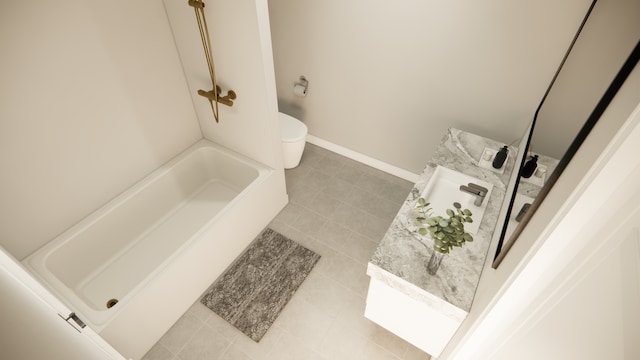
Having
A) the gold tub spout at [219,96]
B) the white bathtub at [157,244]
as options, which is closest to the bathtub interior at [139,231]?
the white bathtub at [157,244]

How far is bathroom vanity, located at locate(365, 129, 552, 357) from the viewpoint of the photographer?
139cm

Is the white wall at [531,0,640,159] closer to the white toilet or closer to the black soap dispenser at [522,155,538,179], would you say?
Result: the black soap dispenser at [522,155,538,179]

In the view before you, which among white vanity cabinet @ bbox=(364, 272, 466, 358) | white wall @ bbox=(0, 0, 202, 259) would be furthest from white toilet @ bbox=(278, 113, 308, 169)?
white vanity cabinet @ bbox=(364, 272, 466, 358)

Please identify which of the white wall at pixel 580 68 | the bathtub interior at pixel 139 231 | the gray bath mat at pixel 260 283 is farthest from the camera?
the gray bath mat at pixel 260 283

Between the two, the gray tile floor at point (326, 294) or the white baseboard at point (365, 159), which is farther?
the white baseboard at point (365, 159)

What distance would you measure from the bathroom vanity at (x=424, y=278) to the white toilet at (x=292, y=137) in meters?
1.20

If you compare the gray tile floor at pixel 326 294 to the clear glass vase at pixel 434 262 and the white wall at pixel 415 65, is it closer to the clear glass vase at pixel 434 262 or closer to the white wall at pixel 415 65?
the white wall at pixel 415 65

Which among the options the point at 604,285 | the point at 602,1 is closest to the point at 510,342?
the point at 604,285

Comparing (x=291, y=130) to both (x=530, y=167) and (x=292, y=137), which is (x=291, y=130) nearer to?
(x=292, y=137)

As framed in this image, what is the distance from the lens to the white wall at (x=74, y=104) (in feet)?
4.94

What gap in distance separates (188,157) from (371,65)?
1.63 meters

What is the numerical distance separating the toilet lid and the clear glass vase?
5.28 ft

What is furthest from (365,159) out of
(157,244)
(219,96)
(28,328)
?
(28,328)

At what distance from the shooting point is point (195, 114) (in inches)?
98.7
